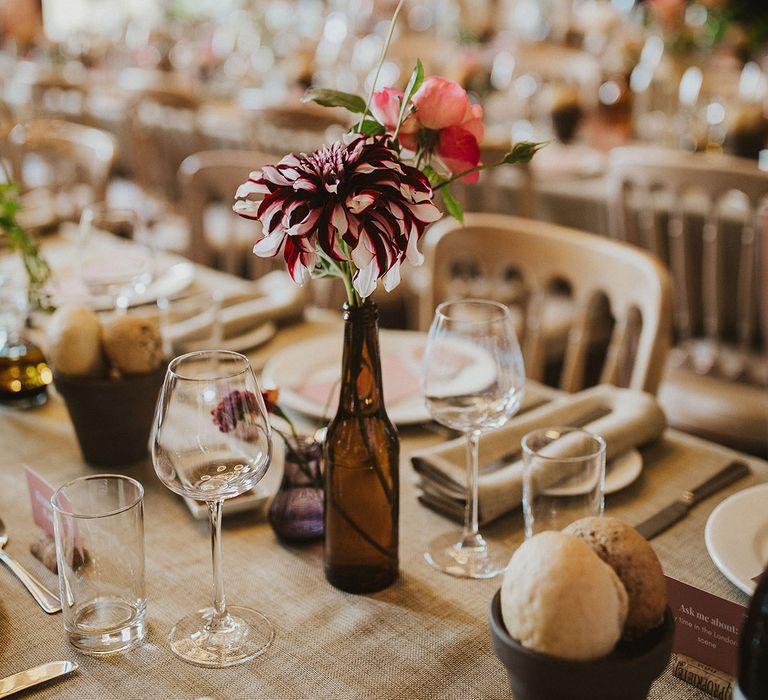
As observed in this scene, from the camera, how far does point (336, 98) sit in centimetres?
84

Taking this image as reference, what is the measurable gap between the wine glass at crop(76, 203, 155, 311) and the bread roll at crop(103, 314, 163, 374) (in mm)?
226

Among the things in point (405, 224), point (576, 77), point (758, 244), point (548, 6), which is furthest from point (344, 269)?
point (548, 6)

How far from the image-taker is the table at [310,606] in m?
0.78

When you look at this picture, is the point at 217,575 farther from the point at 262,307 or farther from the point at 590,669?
the point at 262,307

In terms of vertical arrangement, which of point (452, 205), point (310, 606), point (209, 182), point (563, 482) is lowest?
point (310, 606)

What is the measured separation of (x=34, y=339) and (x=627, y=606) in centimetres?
115

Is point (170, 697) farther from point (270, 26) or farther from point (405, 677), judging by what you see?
point (270, 26)

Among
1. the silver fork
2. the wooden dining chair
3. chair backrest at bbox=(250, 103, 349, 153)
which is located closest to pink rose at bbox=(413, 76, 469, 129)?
the silver fork

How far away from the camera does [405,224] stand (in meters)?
0.76

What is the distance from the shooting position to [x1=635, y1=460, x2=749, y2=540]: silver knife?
100 centimetres

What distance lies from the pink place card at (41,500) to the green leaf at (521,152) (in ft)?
1.76

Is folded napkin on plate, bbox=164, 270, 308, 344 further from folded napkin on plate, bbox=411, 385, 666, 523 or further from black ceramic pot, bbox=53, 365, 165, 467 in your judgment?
folded napkin on plate, bbox=411, 385, 666, 523

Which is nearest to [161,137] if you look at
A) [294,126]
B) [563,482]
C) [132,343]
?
[294,126]

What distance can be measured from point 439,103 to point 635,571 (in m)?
0.42
